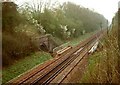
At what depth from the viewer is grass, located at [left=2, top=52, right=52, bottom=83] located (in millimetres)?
20828

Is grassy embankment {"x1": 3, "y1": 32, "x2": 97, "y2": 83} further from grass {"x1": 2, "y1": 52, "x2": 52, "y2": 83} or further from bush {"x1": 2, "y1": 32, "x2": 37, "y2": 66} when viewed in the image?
bush {"x1": 2, "y1": 32, "x2": 37, "y2": 66}

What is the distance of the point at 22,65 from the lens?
25016 millimetres

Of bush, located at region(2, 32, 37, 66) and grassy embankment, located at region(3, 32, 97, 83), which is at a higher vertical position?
bush, located at region(2, 32, 37, 66)

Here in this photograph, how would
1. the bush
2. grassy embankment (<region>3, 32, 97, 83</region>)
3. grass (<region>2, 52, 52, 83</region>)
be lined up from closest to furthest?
1. grass (<region>2, 52, 52, 83</region>)
2. grassy embankment (<region>3, 32, 97, 83</region>)
3. the bush

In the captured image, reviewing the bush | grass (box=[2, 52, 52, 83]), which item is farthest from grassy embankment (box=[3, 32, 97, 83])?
the bush

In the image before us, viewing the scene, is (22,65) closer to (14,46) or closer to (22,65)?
(22,65)

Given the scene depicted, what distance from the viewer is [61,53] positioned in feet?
118

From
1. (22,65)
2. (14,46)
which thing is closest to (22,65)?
(22,65)

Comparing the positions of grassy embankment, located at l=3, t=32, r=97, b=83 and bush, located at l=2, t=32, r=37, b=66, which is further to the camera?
bush, located at l=2, t=32, r=37, b=66

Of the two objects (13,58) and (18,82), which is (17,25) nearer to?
(13,58)

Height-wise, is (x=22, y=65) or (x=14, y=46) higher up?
(x=14, y=46)

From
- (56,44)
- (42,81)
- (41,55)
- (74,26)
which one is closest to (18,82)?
(42,81)

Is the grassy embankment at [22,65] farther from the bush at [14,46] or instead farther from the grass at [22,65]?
the bush at [14,46]

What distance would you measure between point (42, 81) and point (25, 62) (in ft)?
24.9
